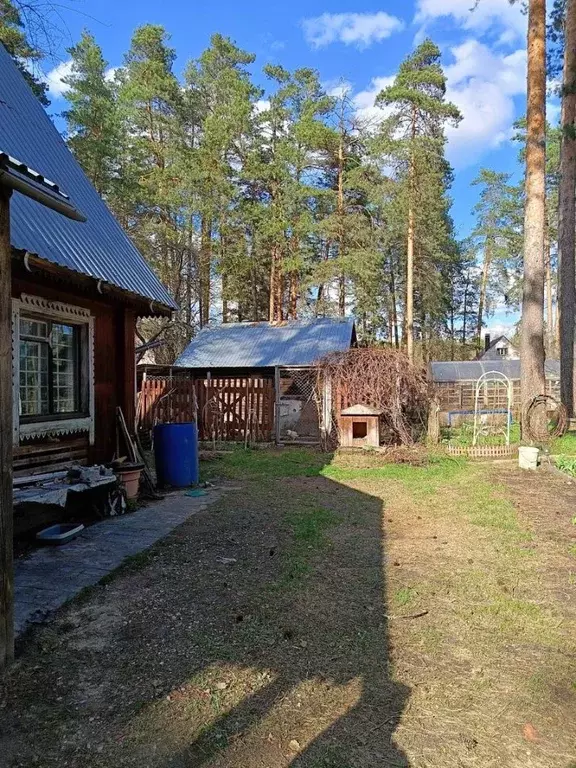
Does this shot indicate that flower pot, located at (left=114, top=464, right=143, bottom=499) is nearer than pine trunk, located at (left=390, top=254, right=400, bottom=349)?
Yes

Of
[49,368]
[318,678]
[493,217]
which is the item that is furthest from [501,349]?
[318,678]

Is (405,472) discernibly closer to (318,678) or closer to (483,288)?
(318,678)

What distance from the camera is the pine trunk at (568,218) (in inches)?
538

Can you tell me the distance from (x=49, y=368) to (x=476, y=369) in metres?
26.3

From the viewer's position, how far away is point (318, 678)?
269cm

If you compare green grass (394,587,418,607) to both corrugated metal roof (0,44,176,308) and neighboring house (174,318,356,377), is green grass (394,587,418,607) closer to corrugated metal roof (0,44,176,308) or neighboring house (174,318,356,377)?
corrugated metal roof (0,44,176,308)

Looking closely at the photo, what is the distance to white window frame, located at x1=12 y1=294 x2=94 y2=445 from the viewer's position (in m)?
5.29

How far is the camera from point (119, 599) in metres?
3.68

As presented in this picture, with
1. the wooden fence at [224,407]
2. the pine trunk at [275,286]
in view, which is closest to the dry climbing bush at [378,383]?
the wooden fence at [224,407]

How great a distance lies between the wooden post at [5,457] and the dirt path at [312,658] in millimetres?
254

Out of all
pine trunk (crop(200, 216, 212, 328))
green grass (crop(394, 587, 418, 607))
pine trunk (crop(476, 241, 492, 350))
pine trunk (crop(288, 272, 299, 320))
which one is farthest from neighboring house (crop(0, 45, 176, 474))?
pine trunk (crop(476, 241, 492, 350))

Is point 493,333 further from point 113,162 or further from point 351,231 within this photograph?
point 113,162

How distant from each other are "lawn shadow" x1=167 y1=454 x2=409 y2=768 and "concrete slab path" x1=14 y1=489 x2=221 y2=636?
1249mm

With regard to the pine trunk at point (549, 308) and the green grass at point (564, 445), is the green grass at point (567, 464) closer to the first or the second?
the green grass at point (564, 445)
